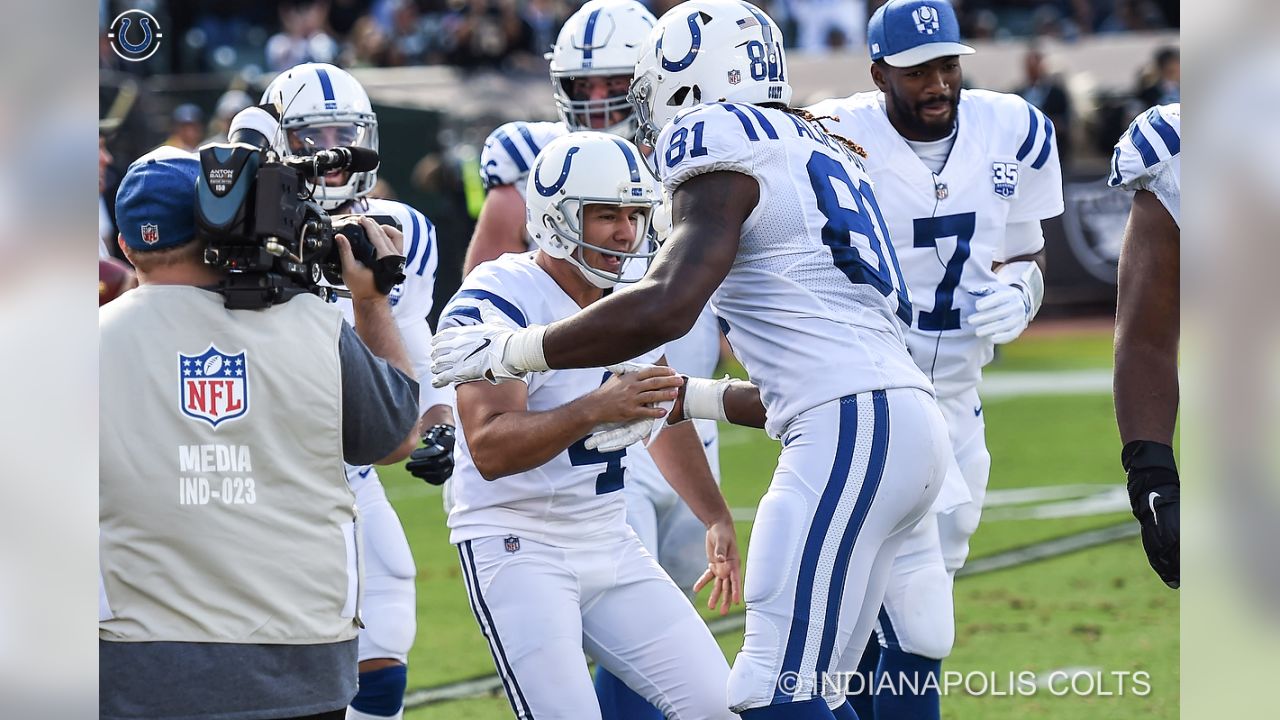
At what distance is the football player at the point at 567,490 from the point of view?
3359 mm

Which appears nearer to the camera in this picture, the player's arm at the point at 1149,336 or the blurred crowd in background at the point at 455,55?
the player's arm at the point at 1149,336

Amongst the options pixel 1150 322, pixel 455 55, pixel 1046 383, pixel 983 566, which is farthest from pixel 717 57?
pixel 455 55

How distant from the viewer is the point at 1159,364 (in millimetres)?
3273

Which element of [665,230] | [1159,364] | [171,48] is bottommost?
[1159,364]

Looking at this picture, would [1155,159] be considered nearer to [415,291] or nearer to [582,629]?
[582,629]

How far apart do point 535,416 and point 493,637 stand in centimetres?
50

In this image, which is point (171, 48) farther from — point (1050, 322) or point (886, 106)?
point (886, 106)

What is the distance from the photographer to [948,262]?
4633 mm

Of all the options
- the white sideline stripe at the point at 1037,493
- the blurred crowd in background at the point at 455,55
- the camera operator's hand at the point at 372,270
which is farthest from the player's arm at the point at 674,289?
the blurred crowd in background at the point at 455,55

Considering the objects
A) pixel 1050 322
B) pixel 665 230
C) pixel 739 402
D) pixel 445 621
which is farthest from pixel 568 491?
pixel 1050 322

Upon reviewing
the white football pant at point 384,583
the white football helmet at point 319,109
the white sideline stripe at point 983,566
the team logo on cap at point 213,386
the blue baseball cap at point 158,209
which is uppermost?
the white football helmet at point 319,109

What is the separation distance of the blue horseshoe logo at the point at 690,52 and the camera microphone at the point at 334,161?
2.29 feet

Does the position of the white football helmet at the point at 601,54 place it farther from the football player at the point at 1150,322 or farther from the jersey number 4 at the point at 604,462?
the football player at the point at 1150,322
